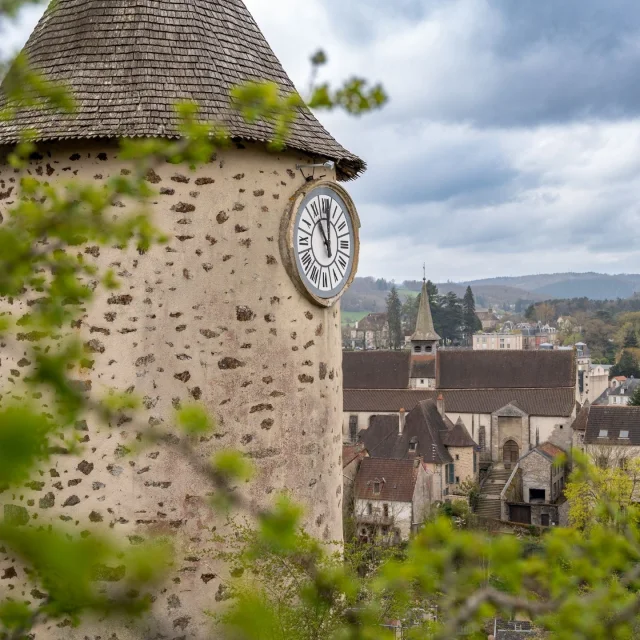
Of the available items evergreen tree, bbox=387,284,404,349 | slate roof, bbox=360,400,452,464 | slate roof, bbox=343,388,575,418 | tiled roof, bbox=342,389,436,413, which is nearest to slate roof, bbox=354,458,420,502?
slate roof, bbox=360,400,452,464

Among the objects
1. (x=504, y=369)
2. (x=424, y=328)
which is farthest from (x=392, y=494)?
(x=424, y=328)

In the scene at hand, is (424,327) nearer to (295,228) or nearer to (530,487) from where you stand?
(530,487)

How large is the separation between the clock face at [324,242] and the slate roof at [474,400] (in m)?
39.7

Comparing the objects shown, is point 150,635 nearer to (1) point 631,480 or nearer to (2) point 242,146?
(2) point 242,146

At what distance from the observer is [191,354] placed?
497 cm

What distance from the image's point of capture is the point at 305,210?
5.46m

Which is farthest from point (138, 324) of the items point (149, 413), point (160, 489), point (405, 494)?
point (405, 494)

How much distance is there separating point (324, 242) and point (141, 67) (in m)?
1.66

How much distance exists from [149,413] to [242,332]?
77 centimetres

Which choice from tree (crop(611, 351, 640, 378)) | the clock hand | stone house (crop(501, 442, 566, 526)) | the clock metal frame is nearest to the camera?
the clock metal frame

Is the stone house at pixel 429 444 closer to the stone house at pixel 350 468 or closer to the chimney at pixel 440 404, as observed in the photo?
the chimney at pixel 440 404

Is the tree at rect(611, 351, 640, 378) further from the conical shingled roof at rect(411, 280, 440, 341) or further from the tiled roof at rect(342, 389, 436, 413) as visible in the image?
the tiled roof at rect(342, 389, 436, 413)

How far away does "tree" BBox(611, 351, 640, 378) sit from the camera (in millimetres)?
79500

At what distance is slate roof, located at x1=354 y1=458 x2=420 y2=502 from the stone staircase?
594cm
